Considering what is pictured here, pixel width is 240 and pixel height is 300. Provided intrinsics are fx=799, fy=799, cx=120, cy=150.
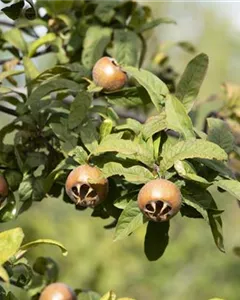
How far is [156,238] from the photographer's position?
132 cm

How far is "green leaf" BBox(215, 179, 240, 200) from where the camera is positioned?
3.87 feet

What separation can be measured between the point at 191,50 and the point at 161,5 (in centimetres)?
748

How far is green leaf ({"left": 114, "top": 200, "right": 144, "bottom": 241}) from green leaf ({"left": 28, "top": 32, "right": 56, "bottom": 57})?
621 millimetres

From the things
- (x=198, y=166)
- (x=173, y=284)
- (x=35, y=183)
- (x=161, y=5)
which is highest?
(x=198, y=166)

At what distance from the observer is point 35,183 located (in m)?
1.38

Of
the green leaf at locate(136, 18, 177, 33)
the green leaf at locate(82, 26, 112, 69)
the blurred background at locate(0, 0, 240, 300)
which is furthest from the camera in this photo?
the blurred background at locate(0, 0, 240, 300)

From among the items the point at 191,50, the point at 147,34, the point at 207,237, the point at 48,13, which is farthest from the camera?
the point at 207,237

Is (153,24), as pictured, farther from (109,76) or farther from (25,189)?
(25,189)

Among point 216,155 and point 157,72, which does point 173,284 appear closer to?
point 157,72

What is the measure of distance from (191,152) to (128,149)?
0.10 metres

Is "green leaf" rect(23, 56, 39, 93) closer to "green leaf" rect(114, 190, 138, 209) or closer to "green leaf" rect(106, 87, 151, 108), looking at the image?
"green leaf" rect(106, 87, 151, 108)

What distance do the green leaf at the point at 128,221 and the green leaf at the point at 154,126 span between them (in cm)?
12

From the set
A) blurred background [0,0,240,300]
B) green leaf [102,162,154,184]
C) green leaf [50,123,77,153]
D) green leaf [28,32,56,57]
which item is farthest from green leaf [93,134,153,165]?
blurred background [0,0,240,300]

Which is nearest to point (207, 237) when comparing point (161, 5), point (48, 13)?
point (48, 13)
